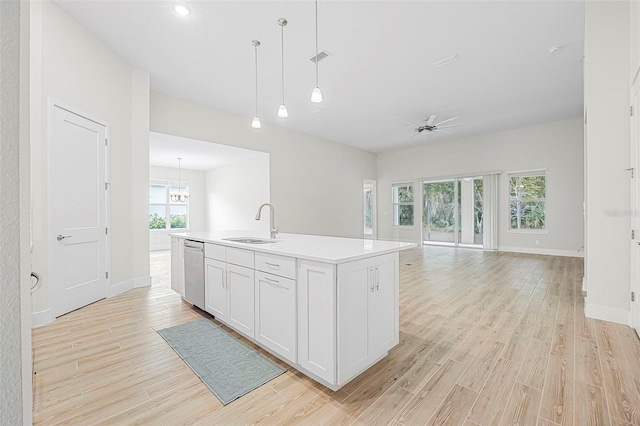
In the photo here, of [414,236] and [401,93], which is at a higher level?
[401,93]

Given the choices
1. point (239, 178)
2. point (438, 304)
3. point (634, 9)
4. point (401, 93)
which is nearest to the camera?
point (634, 9)

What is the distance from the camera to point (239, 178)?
311 inches

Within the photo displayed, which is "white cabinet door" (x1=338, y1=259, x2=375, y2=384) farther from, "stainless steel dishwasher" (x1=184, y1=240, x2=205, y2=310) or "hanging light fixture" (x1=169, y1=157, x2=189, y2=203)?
"hanging light fixture" (x1=169, y1=157, x2=189, y2=203)

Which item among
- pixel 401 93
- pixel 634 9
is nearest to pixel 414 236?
pixel 401 93

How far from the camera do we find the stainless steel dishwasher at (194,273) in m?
3.08

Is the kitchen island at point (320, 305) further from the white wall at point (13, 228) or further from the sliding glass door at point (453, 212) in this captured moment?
the sliding glass door at point (453, 212)

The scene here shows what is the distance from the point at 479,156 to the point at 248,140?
6.46 meters

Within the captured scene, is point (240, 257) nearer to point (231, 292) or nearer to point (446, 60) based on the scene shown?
point (231, 292)

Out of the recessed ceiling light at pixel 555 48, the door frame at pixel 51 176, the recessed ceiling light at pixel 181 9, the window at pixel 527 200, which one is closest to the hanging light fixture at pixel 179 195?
the door frame at pixel 51 176

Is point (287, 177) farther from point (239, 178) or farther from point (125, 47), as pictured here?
point (125, 47)

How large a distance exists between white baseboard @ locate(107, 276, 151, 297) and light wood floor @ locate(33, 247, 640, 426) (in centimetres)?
50

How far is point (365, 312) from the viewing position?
1.91m

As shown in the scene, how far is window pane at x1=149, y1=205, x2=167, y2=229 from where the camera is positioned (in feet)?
30.7

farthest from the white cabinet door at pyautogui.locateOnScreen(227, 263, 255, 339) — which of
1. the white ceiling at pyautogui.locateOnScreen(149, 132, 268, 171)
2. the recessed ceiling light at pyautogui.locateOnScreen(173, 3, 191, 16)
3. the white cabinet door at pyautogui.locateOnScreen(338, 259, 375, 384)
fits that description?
the white ceiling at pyautogui.locateOnScreen(149, 132, 268, 171)
